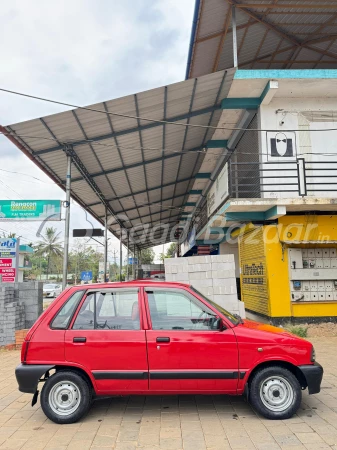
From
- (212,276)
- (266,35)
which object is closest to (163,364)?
(212,276)

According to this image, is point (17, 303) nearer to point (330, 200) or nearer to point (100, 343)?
point (100, 343)

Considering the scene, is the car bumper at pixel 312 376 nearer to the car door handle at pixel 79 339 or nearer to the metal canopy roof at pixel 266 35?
the car door handle at pixel 79 339

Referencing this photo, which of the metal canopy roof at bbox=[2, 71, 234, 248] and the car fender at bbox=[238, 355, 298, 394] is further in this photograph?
the metal canopy roof at bbox=[2, 71, 234, 248]

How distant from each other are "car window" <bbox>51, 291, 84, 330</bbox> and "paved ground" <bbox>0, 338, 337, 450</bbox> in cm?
110

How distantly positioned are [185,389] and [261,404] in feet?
2.84

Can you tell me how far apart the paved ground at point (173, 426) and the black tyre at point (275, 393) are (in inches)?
4.6

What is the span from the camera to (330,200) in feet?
31.3

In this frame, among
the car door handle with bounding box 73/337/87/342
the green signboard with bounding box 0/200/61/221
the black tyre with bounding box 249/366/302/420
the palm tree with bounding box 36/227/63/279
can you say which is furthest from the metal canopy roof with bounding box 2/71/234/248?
the palm tree with bounding box 36/227/63/279

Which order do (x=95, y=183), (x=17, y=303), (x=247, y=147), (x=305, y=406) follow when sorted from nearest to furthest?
(x=305, y=406) < (x=17, y=303) < (x=247, y=147) < (x=95, y=183)

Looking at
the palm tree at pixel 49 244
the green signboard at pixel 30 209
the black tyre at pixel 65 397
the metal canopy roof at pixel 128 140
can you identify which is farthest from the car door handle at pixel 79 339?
the palm tree at pixel 49 244

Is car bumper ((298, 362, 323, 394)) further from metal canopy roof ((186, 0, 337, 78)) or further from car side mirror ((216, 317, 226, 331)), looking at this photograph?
metal canopy roof ((186, 0, 337, 78))

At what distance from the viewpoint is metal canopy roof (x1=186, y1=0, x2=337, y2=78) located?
10.7 meters

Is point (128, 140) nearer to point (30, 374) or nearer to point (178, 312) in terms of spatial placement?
point (178, 312)

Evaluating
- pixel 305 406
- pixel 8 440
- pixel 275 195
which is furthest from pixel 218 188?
pixel 8 440
